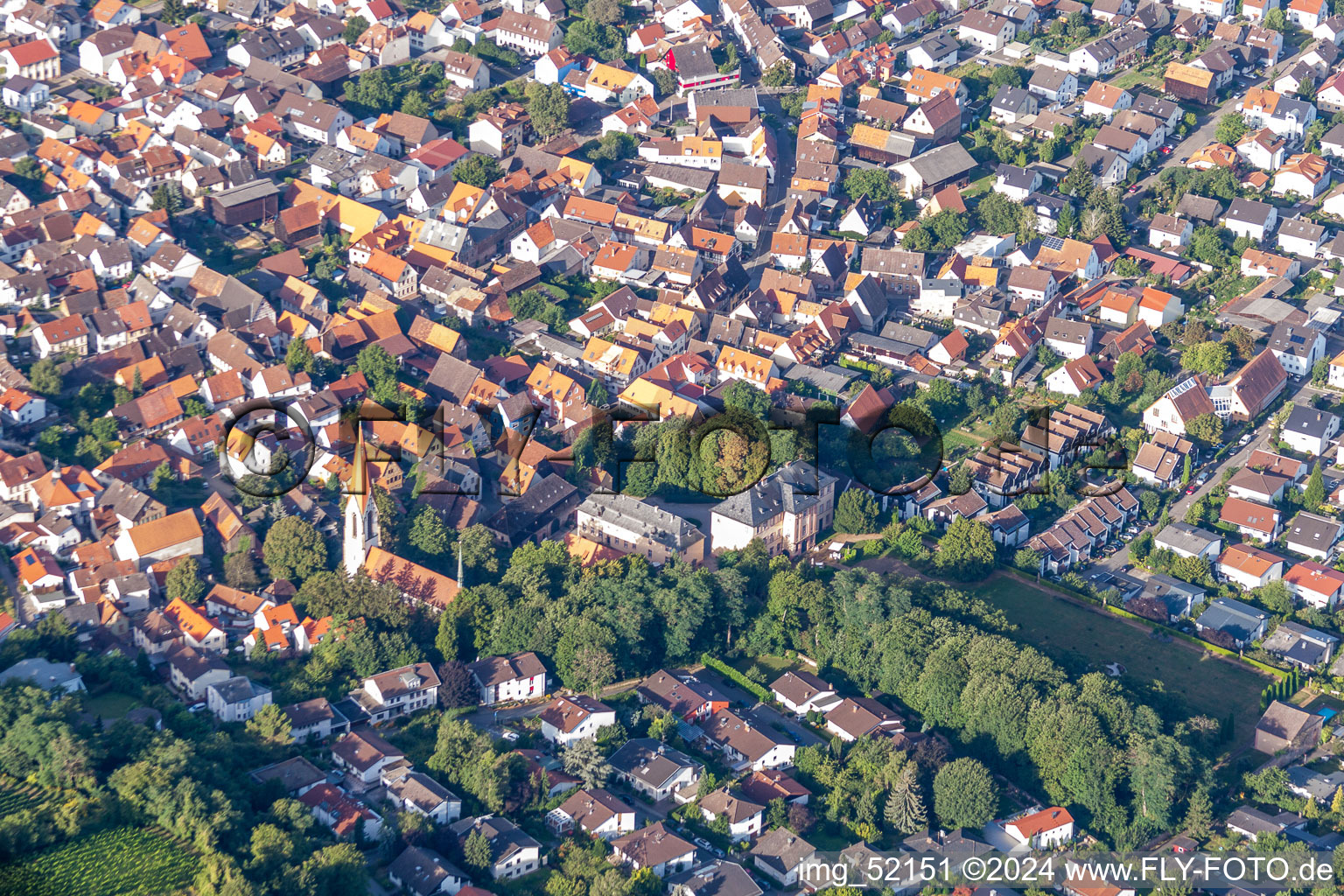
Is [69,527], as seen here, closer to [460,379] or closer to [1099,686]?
[460,379]

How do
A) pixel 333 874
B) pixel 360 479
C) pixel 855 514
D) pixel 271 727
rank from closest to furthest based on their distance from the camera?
pixel 333 874 → pixel 271 727 → pixel 360 479 → pixel 855 514

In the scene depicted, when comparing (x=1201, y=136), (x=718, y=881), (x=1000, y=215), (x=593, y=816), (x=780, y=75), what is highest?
(x=780, y=75)

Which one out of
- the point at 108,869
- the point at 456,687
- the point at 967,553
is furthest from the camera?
the point at 967,553

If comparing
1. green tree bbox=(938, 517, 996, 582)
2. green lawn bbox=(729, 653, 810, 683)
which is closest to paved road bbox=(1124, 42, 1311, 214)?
green tree bbox=(938, 517, 996, 582)

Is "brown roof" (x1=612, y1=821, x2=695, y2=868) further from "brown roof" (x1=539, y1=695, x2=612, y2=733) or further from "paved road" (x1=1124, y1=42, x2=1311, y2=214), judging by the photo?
"paved road" (x1=1124, y1=42, x2=1311, y2=214)

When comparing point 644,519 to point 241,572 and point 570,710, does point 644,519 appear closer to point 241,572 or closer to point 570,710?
point 570,710

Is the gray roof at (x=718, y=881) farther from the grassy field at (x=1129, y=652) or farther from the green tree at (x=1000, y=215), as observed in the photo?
the green tree at (x=1000, y=215)

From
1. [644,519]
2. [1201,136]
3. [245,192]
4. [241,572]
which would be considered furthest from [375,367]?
[1201,136]
